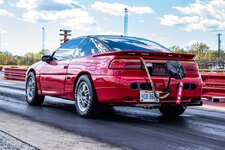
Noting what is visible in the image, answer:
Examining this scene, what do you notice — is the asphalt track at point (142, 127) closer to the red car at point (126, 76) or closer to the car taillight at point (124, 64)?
the red car at point (126, 76)

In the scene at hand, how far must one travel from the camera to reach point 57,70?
791cm

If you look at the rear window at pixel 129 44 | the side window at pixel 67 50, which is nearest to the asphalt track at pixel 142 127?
the side window at pixel 67 50

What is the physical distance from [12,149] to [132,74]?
257 centimetres

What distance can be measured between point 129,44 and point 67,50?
1409mm

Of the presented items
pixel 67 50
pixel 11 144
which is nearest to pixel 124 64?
pixel 67 50

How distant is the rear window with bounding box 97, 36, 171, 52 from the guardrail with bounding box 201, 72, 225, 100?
15.4 ft

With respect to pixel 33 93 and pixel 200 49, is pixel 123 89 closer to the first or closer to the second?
Result: pixel 33 93

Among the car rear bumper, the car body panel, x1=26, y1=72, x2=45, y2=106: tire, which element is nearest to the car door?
the car body panel

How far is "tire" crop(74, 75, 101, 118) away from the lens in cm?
660

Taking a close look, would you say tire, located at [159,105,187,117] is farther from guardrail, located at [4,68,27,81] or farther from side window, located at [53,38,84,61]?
guardrail, located at [4,68,27,81]

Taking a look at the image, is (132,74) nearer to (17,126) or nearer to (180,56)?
(180,56)

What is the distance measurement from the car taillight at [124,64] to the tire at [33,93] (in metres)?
2.92

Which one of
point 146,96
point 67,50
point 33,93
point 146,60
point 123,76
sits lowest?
point 33,93

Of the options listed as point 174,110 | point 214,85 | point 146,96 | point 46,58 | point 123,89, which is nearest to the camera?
point 123,89
